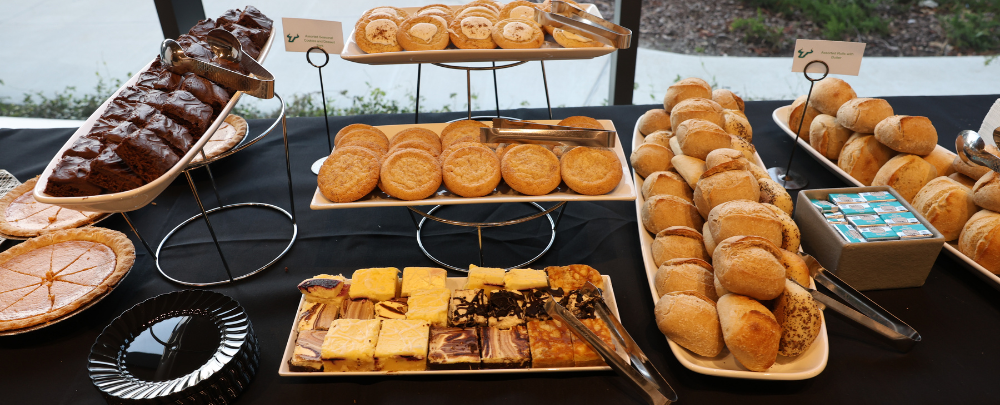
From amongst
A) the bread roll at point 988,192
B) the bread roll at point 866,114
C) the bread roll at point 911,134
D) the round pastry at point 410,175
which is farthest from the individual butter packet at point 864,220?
the round pastry at point 410,175

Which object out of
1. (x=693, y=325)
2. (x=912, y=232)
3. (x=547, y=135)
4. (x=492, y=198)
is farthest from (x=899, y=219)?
(x=492, y=198)

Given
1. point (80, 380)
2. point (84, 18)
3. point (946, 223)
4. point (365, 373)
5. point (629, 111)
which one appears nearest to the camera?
point (365, 373)

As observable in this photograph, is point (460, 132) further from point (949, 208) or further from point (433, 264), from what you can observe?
point (949, 208)

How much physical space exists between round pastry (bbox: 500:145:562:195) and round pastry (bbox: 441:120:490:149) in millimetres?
282

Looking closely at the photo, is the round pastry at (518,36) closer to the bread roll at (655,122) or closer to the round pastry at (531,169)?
the round pastry at (531,169)

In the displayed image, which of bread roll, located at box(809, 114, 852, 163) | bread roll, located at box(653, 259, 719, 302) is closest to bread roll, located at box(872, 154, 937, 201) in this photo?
bread roll, located at box(809, 114, 852, 163)

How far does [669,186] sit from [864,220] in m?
0.69

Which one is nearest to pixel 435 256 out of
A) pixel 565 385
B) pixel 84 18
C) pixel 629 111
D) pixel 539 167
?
pixel 539 167

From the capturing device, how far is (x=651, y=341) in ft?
6.32

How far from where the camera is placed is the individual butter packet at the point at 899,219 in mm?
1952

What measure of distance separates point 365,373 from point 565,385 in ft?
2.07

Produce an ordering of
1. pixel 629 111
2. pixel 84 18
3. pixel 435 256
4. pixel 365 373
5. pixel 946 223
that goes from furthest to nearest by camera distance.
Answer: pixel 84 18 < pixel 629 111 < pixel 435 256 < pixel 946 223 < pixel 365 373

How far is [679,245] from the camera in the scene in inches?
76.0

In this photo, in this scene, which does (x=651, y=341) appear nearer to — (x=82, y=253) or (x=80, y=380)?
(x=80, y=380)
